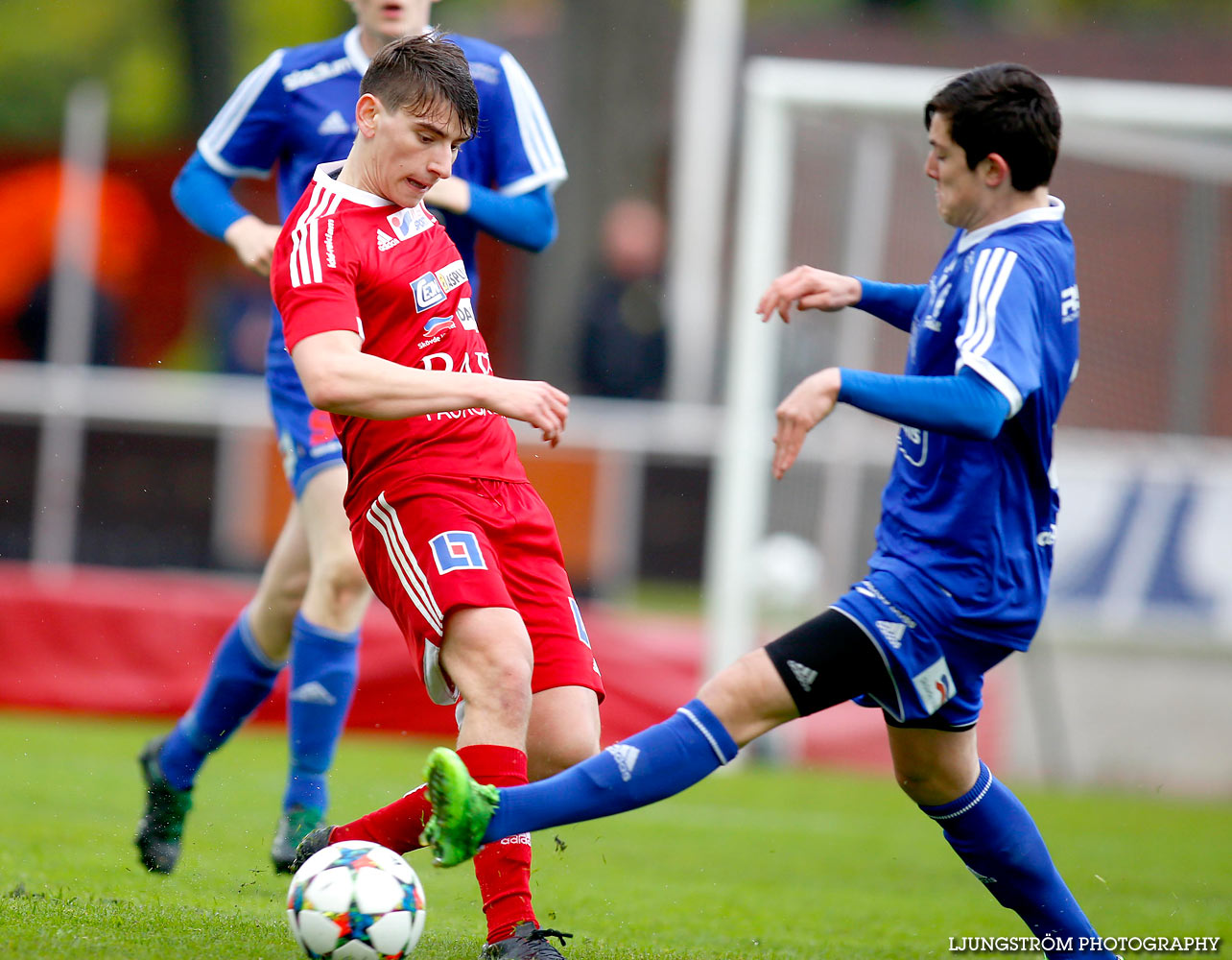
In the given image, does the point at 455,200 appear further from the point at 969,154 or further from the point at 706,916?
the point at 706,916

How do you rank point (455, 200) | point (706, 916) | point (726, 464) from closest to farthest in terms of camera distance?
point (455, 200), point (706, 916), point (726, 464)

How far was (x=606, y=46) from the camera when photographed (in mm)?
15523

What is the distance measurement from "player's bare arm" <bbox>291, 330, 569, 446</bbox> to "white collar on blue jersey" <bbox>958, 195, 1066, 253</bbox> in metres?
1.10

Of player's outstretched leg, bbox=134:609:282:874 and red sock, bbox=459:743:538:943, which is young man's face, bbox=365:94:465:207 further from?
player's outstretched leg, bbox=134:609:282:874

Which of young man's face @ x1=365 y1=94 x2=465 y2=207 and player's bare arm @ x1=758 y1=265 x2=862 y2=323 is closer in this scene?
young man's face @ x1=365 y1=94 x2=465 y2=207

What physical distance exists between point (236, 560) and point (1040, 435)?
809 centimetres

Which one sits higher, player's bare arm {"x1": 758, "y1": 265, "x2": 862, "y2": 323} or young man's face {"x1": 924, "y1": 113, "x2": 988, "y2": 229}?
young man's face {"x1": 924, "y1": 113, "x2": 988, "y2": 229}

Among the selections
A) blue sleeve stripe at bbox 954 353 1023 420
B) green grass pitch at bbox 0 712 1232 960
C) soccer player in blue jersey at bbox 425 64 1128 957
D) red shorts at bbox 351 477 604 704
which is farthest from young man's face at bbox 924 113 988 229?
green grass pitch at bbox 0 712 1232 960

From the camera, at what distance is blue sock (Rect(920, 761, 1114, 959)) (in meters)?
4.09

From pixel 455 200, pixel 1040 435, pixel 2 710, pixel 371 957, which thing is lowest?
pixel 2 710

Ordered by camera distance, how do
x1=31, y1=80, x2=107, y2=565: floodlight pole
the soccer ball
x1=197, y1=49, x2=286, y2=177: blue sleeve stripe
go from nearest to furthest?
the soccer ball, x1=197, y1=49, x2=286, y2=177: blue sleeve stripe, x1=31, y1=80, x2=107, y2=565: floodlight pole

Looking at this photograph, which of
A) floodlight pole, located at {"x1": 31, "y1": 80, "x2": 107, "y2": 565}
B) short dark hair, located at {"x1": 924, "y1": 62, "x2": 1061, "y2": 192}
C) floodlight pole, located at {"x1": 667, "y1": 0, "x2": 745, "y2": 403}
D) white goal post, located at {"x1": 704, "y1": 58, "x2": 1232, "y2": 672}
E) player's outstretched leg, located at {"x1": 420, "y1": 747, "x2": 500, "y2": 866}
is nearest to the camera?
player's outstretched leg, located at {"x1": 420, "y1": 747, "x2": 500, "y2": 866}

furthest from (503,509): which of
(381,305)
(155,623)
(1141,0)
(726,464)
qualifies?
(1141,0)

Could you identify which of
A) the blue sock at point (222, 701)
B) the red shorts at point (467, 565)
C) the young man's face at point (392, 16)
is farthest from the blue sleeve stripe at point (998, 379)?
the blue sock at point (222, 701)
